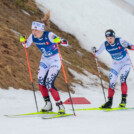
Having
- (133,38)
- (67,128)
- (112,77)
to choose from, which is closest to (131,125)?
(67,128)

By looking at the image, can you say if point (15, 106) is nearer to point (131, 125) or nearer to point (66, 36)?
point (131, 125)

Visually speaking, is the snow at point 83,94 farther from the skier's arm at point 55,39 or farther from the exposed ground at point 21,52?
the skier's arm at point 55,39

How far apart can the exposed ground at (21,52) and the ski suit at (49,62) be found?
3.39 meters

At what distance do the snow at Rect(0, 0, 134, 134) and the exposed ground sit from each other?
60 cm

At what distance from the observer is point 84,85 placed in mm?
15445

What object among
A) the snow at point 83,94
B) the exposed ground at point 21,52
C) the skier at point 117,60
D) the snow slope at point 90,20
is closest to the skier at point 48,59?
the snow at point 83,94

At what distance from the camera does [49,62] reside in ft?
27.0

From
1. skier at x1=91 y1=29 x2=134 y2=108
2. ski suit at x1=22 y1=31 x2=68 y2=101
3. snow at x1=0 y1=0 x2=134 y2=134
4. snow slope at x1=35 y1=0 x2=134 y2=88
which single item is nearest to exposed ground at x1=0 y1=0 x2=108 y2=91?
snow at x1=0 y1=0 x2=134 y2=134

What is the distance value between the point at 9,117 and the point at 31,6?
1595 cm

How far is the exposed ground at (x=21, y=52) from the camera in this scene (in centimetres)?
1225

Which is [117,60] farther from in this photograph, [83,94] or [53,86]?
[83,94]

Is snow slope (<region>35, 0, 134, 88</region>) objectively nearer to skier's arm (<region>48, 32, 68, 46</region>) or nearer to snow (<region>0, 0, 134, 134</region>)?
snow (<region>0, 0, 134, 134</region>)

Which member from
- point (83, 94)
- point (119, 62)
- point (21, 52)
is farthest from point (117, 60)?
point (21, 52)

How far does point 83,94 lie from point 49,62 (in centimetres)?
630
